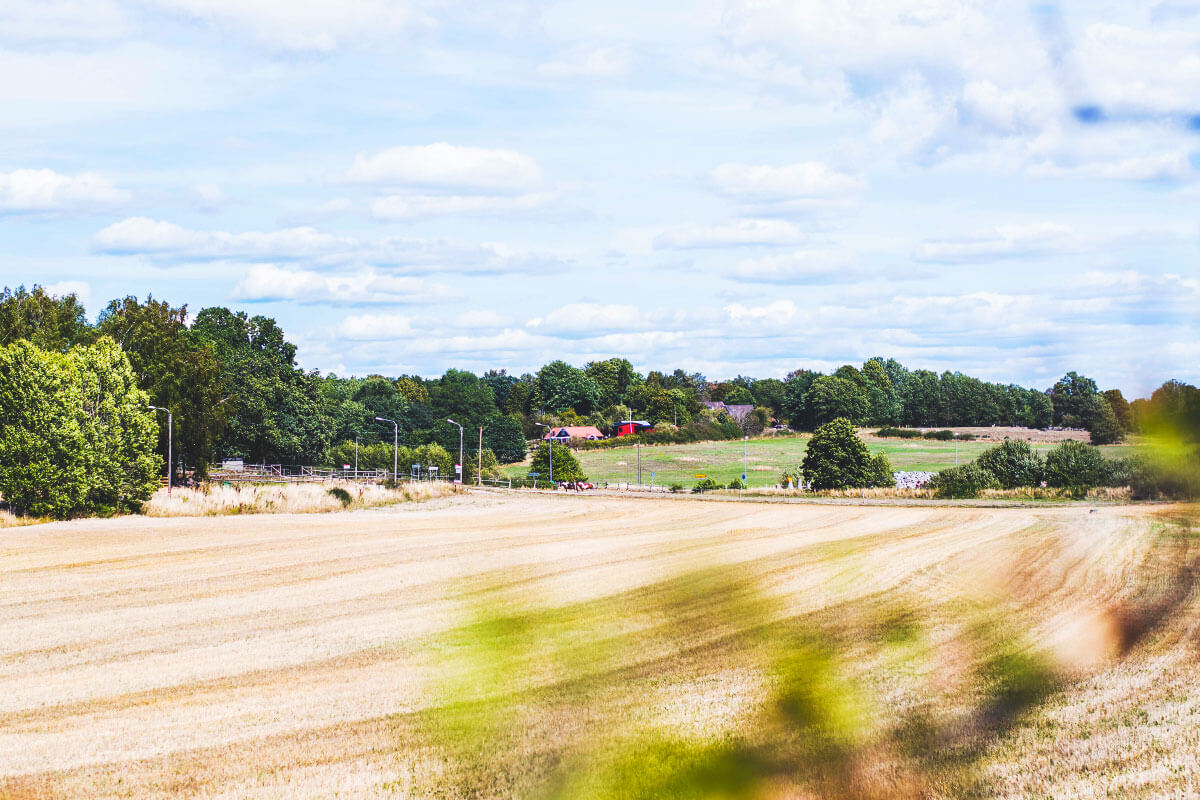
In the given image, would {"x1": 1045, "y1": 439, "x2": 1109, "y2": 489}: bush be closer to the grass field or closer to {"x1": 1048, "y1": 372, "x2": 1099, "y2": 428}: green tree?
{"x1": 1048, "y1": 372, "x2": 1099, "y2": 428}: green tree

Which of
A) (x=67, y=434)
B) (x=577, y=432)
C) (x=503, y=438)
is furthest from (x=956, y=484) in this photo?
(x=577, y=432)

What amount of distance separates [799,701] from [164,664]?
17.1 m

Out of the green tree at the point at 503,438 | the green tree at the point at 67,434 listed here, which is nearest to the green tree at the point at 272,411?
the green tree at the point at 503,438

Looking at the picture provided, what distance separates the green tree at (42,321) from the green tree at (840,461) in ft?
206

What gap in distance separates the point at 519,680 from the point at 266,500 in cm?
7256

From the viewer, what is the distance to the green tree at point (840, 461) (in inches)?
3255

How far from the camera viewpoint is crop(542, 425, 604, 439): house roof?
181 m

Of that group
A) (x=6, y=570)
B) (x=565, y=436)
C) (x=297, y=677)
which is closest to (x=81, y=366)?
(x=6, y=570)

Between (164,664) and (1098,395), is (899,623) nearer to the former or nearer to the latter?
(1098,395)

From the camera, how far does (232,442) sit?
111062 millimetres

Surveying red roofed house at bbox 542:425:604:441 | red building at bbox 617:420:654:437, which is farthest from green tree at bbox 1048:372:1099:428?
red building at bbox 617:420:654:437

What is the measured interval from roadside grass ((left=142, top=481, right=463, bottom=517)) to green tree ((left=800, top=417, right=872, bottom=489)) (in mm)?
35658

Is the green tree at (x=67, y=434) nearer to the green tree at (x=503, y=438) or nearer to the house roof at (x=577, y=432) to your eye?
the green tree at (x=503, y=438)

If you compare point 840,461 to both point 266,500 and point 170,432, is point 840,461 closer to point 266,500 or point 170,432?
point 266,500
